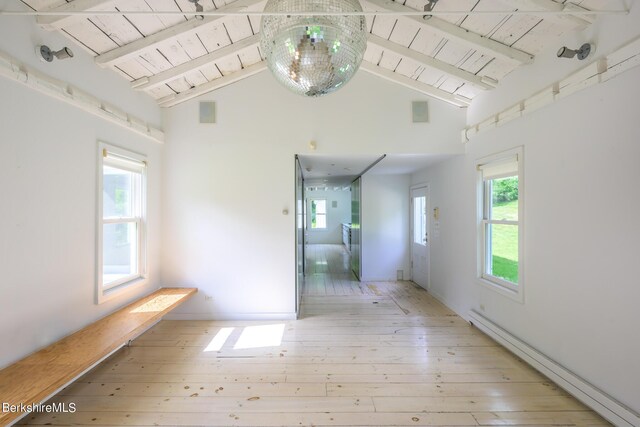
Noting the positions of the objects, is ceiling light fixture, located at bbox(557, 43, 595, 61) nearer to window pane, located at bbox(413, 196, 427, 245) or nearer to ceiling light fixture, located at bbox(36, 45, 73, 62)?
window pane, located at bbox(413, 196, 427, 245)

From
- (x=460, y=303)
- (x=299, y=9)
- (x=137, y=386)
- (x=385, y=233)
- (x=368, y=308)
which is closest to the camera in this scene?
(x=299, y=9)

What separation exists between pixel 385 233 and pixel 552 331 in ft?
11.1

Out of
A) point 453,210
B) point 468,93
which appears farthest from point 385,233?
point 468,93

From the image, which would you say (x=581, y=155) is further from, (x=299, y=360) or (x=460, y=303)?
(x=299, y=360)

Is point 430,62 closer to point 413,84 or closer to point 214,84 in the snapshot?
point 413,84

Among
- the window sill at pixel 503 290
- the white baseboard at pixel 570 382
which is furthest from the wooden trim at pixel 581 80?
the white baseboard at pixel 570 382

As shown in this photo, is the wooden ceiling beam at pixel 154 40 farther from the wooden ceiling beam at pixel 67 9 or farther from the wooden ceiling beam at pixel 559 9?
the wooden ceiling beam at pixel 559 9

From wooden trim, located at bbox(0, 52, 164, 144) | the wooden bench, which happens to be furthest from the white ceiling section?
the wooden bench

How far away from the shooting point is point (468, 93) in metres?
3.43

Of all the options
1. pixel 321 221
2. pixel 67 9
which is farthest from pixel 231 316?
pixel 321 221

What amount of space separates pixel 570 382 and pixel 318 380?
192 cm

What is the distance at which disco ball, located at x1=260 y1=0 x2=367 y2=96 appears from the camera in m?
1.09

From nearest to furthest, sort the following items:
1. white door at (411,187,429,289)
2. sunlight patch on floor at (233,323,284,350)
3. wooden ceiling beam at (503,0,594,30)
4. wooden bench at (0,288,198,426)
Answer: wooden bench at (0,288,198,426)
wooden ceiling beam at (503,0,594,30)
sunlight patch on floor at (233,323,284,350)
white door at (411,187,429,289)

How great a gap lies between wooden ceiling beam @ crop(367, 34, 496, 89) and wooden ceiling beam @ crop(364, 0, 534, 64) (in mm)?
406
